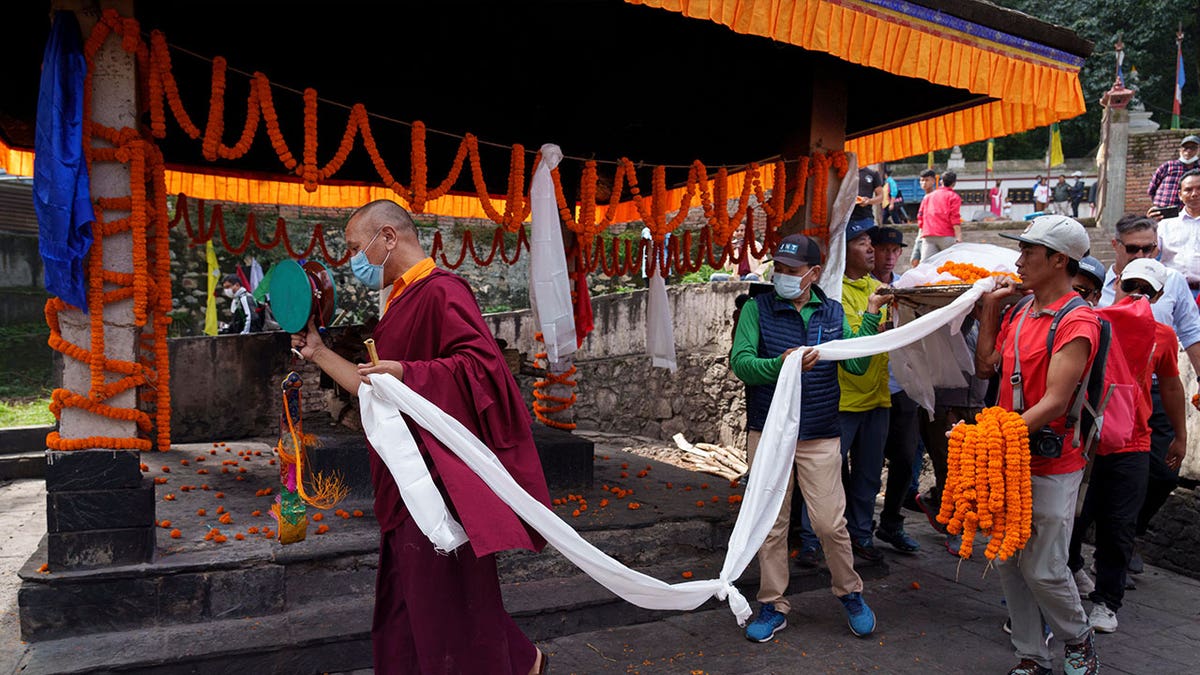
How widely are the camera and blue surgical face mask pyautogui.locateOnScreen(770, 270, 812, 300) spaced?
1233mm

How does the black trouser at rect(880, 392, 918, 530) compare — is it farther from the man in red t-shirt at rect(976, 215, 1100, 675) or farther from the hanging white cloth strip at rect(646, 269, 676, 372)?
the hanging white cloth strip at rect(646, 269, 676, 372)

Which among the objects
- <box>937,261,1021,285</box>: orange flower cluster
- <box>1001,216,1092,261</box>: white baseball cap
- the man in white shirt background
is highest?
the man in white shirt background

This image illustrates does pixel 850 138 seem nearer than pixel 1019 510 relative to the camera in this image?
No

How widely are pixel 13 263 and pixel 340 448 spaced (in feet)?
44.1

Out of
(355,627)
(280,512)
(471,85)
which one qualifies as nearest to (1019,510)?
(355,627)

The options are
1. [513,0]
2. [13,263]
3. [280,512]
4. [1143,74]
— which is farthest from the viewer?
[1143,74]

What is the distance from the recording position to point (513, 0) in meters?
5.11

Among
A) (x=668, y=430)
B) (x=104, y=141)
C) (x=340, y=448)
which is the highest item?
(x=104, y=141)

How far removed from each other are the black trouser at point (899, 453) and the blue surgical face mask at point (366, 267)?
360 centimetres

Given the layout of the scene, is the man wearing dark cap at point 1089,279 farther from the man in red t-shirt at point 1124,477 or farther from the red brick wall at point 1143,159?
the red brick wall at point 1143,159

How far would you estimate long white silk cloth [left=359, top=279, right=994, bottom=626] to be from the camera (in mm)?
2920

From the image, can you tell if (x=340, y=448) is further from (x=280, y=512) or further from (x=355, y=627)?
(x=355, y=627)

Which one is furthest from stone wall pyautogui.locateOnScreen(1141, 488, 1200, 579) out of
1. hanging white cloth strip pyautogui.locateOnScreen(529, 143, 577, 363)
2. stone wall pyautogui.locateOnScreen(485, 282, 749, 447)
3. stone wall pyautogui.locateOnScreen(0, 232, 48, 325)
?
stone wall pyautogui.locateOnScreen(0, 232, 48, 325)

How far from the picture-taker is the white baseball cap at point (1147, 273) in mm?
4184
